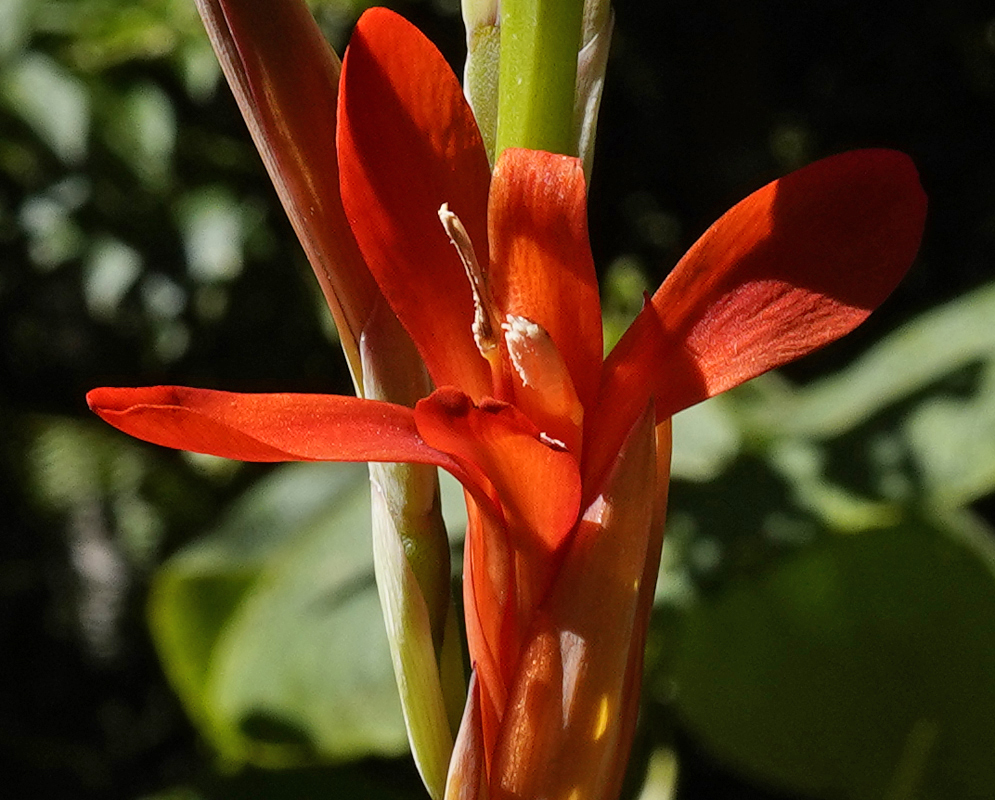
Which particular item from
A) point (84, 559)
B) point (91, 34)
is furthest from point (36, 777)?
point (91, 34)

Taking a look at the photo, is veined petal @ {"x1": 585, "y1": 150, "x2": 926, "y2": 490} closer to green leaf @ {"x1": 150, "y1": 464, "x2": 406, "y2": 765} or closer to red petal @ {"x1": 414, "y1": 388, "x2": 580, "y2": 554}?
red petal @ {"x1": 414, "y1": 388, "x2": 580, "y2": 554}

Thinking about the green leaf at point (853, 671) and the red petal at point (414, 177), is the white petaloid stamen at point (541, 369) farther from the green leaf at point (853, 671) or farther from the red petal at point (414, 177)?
the green leaf at point (853, 671)

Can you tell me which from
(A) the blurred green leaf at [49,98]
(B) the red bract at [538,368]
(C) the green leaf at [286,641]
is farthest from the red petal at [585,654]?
(A) the blurred green leaf at [49,98]

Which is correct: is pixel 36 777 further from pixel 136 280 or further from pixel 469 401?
pixel 469 401

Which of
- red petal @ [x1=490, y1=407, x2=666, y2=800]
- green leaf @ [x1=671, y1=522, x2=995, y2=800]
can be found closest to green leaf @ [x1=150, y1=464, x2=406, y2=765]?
green leaf @ [x1=671, y1=522, x2=995, y2=800]

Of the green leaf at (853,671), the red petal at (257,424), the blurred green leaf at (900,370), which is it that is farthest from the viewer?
the blurred green leaf at (900,370)

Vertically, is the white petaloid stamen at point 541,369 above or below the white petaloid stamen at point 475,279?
below
